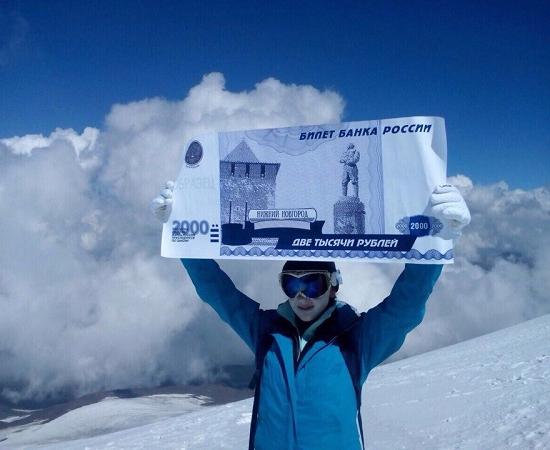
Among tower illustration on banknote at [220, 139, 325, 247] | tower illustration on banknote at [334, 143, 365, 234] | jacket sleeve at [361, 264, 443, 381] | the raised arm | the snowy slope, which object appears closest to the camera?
jacket sleeve at [361, 264, 443, 381]

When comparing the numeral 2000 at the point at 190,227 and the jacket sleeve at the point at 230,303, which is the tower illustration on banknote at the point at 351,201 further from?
the numeral 2000 at the point at 190,227

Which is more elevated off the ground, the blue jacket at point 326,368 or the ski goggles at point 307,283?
the ski goggles at point 307,283

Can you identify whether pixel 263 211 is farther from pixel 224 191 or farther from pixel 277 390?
pixel 277 390

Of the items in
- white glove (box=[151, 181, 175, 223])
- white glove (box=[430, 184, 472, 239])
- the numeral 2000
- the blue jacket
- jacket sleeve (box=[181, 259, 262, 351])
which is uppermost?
white glove (box=[151, 181, 175, 223])

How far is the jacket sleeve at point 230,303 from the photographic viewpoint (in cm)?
→ 388

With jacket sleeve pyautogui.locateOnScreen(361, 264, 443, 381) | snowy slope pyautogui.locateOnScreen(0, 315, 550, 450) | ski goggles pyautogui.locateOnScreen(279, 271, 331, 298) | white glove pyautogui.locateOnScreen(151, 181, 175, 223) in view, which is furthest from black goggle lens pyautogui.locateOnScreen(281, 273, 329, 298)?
snowy slope pyautogui.locateOnScreen(0, 315, 550, 450)

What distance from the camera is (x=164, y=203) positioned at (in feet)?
14.2

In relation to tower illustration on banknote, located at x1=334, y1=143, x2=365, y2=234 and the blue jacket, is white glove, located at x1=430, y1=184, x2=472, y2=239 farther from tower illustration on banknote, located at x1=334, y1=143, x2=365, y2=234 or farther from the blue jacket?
tower illustration on banknote, located at x1=334, y1=143, x2=365, y2=234

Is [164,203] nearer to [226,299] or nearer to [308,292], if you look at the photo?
[226,299]

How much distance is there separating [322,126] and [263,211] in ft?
2.85

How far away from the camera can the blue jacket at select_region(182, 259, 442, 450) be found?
3215 mm

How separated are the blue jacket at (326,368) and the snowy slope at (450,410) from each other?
412 cm

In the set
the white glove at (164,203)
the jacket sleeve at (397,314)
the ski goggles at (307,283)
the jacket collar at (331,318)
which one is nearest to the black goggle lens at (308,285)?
the ski goggles at (307,283)

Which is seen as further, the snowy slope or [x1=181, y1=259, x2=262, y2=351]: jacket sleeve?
the snowy slope
